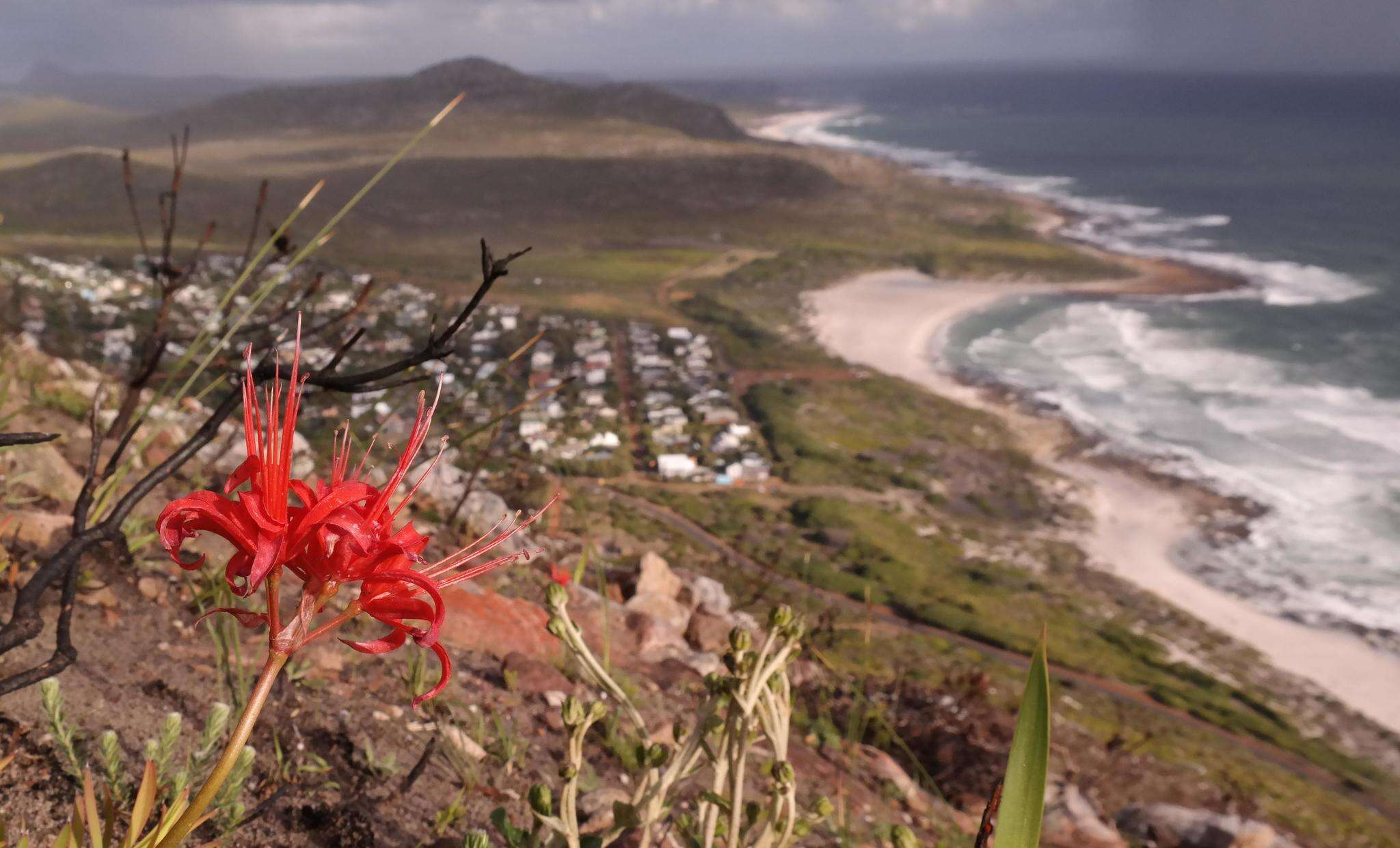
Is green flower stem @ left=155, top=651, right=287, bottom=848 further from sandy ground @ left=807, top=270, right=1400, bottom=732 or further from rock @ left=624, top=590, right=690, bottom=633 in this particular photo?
sandy ground @ left=807, top=270, right=1400, bottom=732

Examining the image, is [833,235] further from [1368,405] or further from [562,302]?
[1368,405]

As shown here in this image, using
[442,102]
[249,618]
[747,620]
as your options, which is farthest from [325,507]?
[442,102]

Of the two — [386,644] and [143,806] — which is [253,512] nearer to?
[386,644]

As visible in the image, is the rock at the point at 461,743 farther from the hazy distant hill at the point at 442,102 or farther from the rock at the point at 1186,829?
the hazy distant hill at the point at 442,102

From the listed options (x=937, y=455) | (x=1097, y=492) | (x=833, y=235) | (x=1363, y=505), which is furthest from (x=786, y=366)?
(x=833, y=235)

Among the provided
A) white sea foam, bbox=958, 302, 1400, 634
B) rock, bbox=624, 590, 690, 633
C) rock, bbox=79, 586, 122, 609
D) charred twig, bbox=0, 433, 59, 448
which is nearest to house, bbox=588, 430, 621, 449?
white sea foam, bbox=958, 302, 1400, 634

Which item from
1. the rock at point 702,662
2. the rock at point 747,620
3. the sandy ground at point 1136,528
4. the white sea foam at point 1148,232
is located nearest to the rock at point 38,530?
the rock at point 702,662
